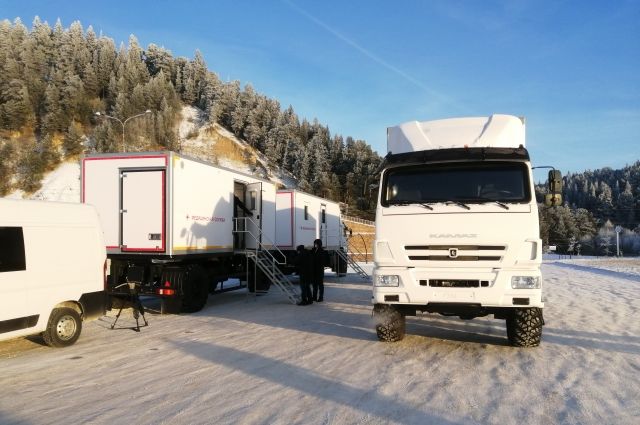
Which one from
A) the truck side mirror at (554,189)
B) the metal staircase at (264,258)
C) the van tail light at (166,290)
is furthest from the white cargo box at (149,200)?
the truck side mirror at (554,189)

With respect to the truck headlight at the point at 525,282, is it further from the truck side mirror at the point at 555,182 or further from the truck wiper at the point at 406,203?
the truck side mirror at the point at 555,182

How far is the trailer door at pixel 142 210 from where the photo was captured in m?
11.0

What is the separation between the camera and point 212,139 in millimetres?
80000

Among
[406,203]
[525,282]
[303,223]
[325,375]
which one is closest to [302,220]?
[303,223]

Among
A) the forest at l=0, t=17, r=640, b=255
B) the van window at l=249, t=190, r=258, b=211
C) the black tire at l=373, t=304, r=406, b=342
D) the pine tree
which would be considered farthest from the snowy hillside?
the black tire at l=373, t=304, r=406, b=342

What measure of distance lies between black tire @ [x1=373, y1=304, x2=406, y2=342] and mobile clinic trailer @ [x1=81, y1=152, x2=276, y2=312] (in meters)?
5.27

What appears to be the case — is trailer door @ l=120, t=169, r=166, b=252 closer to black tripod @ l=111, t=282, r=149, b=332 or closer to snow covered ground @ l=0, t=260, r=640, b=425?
black tripod @ l=111, t=282, r=149, b=332

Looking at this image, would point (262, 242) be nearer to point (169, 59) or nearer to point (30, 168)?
point (30, 168)

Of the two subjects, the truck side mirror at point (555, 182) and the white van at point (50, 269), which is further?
the truck side mirror at point (555, 182)

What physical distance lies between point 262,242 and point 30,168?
168 ft

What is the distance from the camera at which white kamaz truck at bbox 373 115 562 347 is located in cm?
668

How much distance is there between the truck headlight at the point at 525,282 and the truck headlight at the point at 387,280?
1582mm

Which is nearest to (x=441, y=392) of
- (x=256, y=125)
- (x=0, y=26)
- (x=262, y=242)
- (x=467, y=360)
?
(x=467, y=360)

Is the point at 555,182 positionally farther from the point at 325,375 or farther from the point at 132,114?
the point at 132,114
